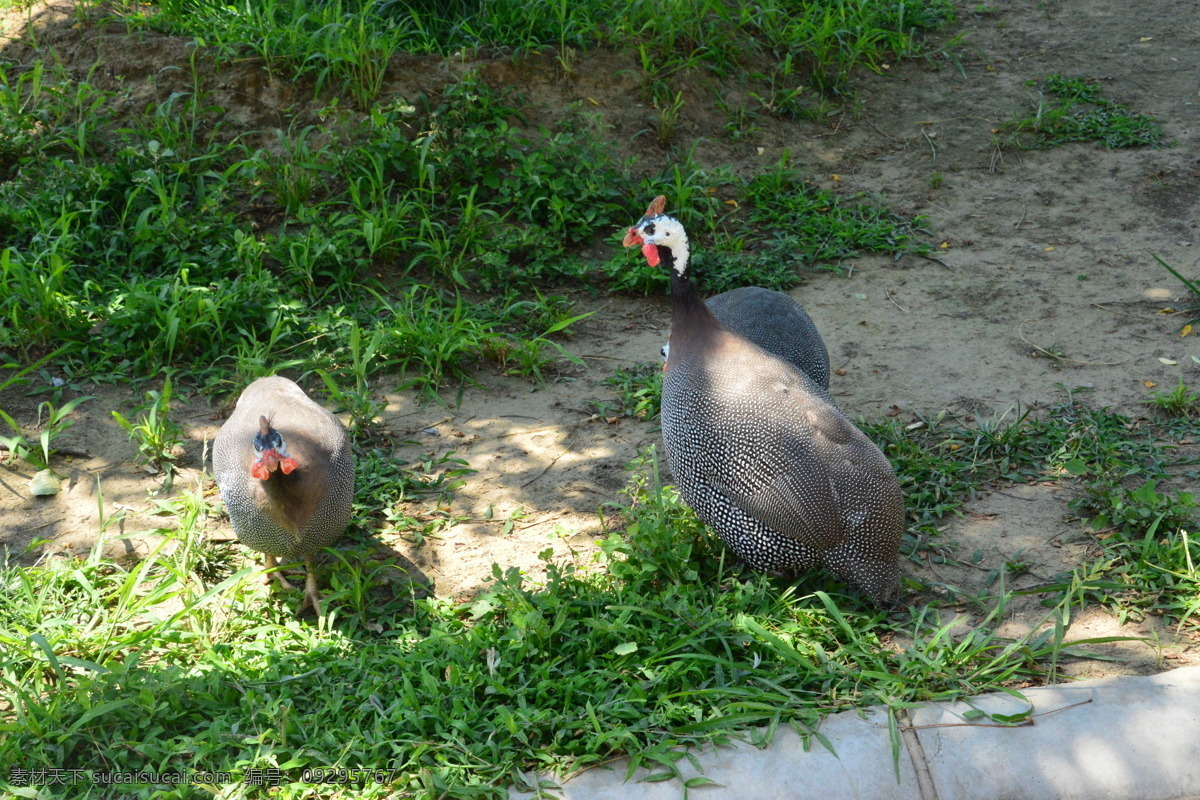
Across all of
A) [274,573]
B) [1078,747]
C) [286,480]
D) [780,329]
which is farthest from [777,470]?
[274,573]

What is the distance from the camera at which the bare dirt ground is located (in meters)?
3.66

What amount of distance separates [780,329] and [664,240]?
2.08 feet

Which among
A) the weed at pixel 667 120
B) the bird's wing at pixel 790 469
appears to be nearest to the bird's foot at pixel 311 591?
the bird's wing at pixel 790 469

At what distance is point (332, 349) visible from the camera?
15.2 ft

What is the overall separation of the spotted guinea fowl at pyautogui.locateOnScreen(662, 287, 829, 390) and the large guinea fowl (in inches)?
15.5

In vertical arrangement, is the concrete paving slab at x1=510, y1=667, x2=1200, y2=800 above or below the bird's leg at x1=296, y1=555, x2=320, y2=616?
above

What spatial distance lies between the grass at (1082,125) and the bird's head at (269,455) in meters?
5.08

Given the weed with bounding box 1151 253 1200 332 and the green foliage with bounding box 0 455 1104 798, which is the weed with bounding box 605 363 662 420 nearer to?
the green foliage with bounding box 0 455 1104 798

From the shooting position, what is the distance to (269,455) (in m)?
2.94

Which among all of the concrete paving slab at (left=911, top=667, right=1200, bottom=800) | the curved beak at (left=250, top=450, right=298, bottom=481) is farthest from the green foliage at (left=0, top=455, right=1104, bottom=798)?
the curved beak at (left=250, top=450, right=298, bottom=481)

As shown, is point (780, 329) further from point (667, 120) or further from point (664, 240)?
point (667, 120)

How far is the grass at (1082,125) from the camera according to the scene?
6246 millimetres

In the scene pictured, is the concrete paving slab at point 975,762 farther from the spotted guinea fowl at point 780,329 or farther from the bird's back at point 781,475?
the spotted guinea fowl at point 780,329

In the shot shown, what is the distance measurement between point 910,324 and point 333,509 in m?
2.95
